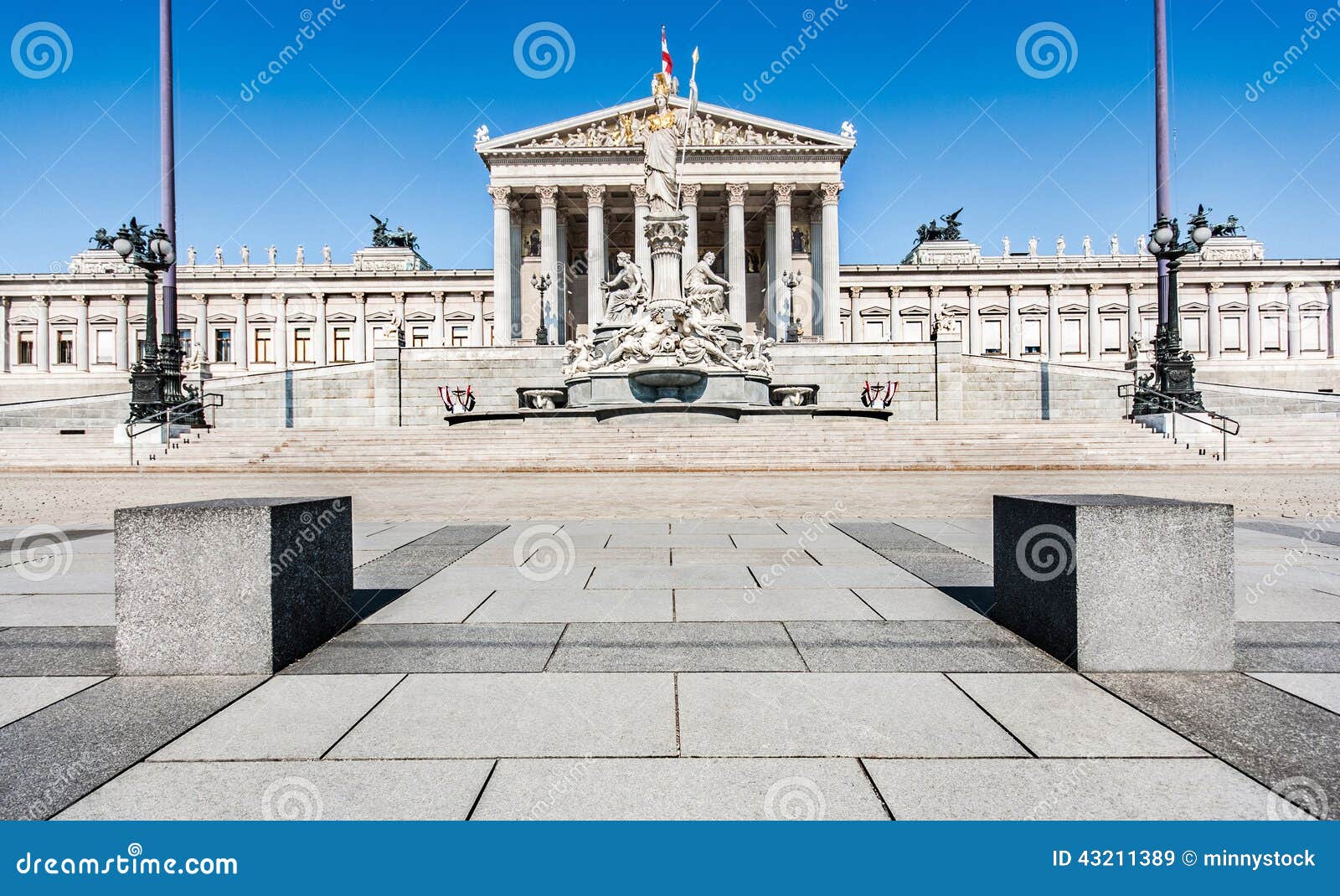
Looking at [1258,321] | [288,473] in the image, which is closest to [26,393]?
[288,473]

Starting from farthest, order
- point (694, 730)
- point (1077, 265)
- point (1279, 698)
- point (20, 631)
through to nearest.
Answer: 1. point (1077, 265)
2. point (20, 631)
3. point (1279, 698)
4. point (694, 730)

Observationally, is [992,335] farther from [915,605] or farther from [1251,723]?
[1251,723]

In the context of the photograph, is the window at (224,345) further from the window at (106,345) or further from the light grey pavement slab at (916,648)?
the light grey pavement slab at (916,648)

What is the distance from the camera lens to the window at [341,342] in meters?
73.1

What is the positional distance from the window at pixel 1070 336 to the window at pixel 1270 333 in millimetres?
18523

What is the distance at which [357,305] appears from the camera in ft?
238

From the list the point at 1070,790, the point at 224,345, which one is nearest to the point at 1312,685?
the point at 1070,790

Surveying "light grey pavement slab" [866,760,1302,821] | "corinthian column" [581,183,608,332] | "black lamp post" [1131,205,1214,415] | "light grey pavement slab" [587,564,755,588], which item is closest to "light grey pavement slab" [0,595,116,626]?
"light grey pavement slab" [587,564,755,588]

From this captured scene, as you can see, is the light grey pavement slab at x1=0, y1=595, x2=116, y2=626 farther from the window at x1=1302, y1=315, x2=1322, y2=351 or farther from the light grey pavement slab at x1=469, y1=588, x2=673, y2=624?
the window at x1=1302, y1=315, x2=1322, y2=351

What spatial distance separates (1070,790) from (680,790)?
1447mm

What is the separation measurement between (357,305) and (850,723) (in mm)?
78272

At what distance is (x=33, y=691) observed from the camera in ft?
12.2

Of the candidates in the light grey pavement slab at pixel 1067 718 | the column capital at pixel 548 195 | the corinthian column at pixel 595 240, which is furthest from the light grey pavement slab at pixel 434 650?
the column capital at pixel 548 195

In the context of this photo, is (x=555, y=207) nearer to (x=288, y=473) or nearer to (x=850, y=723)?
(x=288, y=473)
